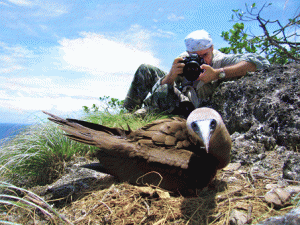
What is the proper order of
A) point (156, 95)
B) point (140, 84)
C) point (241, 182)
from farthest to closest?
point (140, 84) < point (156, 95) < point (241, 182)

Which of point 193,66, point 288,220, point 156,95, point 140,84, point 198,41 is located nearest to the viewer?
point 288,220

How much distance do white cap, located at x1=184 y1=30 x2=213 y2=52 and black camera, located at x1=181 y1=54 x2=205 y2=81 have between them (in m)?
0.42

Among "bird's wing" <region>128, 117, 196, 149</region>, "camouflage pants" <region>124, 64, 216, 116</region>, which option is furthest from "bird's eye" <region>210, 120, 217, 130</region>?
"camouflage pants" <region>124, 64, 216, 116</region>

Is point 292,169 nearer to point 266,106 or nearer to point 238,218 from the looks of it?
point 238,218

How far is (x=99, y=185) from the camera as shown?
8.26 ft

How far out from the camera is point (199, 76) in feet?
12.9

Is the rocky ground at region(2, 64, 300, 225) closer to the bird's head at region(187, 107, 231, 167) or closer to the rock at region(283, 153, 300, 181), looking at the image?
the rock at region(283, 153, 300, 181)

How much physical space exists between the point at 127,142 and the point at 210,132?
917 millimetres

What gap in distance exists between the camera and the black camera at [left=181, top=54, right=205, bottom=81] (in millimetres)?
3844

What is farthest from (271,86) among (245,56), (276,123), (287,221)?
(287,221)

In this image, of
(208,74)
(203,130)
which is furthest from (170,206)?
(208,74)

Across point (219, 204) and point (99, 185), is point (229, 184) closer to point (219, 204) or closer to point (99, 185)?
point (219, 204)

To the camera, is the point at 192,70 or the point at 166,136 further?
the point at 192,70

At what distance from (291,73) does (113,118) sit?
10.8 ft
